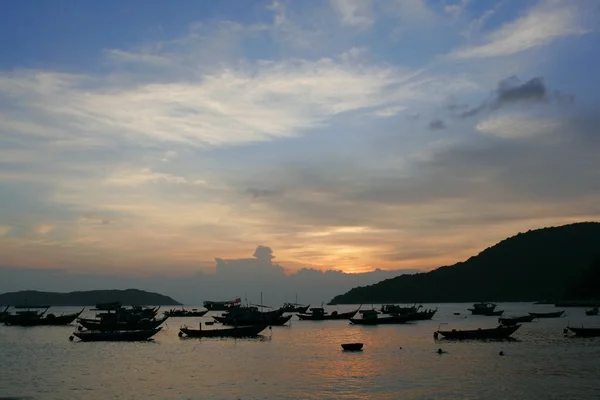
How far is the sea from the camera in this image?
31016 millimetres

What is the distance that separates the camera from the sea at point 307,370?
1221 inches

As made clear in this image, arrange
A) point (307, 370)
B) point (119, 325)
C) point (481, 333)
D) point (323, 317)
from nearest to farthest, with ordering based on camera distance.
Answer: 1. point (307, 370)
2. point (481, 333)
3. point (119, 325)
4. point (323, 317)

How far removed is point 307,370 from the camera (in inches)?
1571

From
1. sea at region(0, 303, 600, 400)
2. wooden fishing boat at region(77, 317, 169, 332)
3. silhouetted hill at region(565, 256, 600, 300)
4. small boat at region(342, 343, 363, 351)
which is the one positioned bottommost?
sea at region(0, 303, 600, 400)

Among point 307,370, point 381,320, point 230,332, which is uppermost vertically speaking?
point 381,320

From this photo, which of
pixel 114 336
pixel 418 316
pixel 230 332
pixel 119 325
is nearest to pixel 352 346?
pixel 230 332

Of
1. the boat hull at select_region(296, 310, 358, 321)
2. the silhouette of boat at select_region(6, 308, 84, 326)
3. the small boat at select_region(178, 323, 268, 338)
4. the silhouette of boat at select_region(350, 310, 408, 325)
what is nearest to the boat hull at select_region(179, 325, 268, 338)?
the small boat at select_region(178, 323, 268, 338)

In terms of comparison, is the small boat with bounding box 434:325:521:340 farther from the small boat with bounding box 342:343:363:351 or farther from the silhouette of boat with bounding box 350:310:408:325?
the silhouette of boat with bounding box 350:310:408:325

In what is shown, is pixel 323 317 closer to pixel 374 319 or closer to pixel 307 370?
pixel 374 319

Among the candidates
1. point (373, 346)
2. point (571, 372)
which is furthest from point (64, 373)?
point (571, 372)

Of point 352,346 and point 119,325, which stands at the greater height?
point 119,325

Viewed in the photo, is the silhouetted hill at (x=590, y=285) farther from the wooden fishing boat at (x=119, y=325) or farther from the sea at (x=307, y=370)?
the wooden fishing boat at (x=119, y=325)

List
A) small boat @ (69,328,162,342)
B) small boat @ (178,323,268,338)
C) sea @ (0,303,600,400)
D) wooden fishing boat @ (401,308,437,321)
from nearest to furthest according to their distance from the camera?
sea @ (0,303,600,400)
small boat @ (69,328,162,342)
small boat @ (178,323,268,338)
wooden fishing boat @ (401,308,437,321)

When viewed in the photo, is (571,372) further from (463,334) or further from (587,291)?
(587,291)
